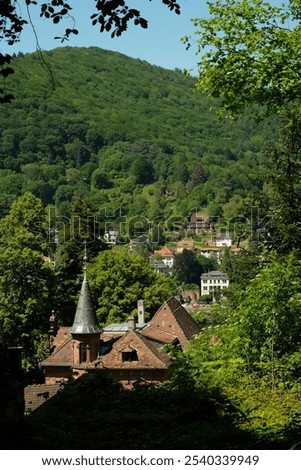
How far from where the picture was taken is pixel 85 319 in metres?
30.2

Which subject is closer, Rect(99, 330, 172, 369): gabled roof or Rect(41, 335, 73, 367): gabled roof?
Rect(99, 330, 172, 369): gabled roof

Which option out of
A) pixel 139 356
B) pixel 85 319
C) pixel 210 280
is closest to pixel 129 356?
pixel 139 356

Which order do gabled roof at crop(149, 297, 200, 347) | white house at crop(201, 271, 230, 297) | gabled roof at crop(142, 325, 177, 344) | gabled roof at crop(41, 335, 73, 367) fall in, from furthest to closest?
white house at crop(201, 271, 230, 297) < gabled roof at crop(149, 297, 200, 347) < gabled roof at crop(142, 325, 177, 344) < gabled roof at crop(41, 335, 73, 367)

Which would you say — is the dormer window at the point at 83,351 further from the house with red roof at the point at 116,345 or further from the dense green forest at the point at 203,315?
the dense green forest at the point at 203,315

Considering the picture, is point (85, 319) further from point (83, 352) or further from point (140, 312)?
point (140, 312)

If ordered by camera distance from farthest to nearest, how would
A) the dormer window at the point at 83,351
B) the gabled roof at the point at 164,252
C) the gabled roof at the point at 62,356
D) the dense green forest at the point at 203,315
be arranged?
the gabled roof at the point at 164,252
the gabled roof at the point at 62,356
the dormer window at the point at 83,351
the dense green forest at the point at 203,315

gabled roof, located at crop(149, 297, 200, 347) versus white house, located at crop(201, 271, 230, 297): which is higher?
white house, located at crop(201, 271, 230, 297)

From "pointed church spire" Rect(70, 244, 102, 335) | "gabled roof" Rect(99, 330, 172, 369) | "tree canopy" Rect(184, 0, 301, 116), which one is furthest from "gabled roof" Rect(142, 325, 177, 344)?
"tree canopy" Rect(184, 0, 301, 116)

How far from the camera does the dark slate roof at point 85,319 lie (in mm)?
29844

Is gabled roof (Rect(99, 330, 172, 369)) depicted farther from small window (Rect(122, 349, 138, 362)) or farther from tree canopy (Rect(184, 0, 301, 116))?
tree canopy (Rect(184, 0, 301, 116))

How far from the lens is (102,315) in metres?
41.1

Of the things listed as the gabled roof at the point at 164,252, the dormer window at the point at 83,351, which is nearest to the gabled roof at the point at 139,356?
the dormer window at the point at 83,351

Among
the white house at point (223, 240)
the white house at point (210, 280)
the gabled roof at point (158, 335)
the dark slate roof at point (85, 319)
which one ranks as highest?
the white house at point (223, 240)

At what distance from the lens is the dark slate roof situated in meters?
29.8
